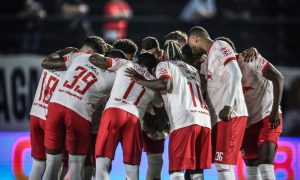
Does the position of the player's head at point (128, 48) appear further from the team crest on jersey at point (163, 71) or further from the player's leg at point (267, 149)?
the player's leg at point (267, 149)

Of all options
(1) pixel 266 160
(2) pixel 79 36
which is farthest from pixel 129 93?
(2) pixel 79 36

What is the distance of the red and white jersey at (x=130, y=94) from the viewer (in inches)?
330

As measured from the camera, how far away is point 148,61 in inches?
343

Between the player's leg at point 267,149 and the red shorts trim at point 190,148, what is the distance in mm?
875

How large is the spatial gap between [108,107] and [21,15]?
6.98 metres

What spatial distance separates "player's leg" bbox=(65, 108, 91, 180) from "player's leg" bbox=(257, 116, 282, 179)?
205 centimetres

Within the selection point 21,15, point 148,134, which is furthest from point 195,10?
point 148,134

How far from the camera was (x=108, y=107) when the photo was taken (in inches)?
331

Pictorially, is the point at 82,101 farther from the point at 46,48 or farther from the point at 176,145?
the point at 46,48

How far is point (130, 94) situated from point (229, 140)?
1235 millimetres

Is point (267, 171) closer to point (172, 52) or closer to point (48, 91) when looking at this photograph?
point (172, 52)

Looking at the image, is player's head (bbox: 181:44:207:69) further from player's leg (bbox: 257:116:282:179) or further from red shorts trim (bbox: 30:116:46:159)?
red shorts trim (bbox: 30:116:46:159)

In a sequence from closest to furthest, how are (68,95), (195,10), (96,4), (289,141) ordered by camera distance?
(68,95), (289,141), (195,10), (96,4)

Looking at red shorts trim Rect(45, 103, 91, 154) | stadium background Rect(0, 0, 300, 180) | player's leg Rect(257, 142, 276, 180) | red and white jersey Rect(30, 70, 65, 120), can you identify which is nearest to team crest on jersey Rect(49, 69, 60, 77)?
red and white jersey Rect(30, 70, 65, 120)
